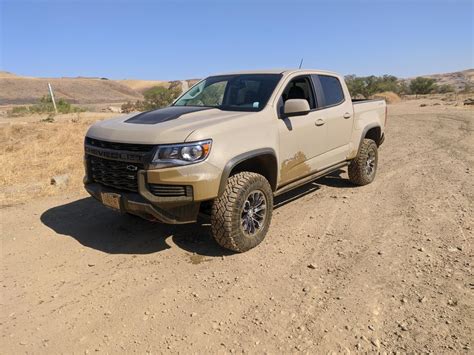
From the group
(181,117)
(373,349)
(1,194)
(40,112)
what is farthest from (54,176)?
(40,112)

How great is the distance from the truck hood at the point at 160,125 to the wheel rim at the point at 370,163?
3.15m

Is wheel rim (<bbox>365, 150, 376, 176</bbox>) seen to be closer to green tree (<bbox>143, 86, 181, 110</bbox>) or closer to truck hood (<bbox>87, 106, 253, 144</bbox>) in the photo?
truck hood (<bbox>87, 106, 253, 144</bbox>)

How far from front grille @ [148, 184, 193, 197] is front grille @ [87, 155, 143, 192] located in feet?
0.76

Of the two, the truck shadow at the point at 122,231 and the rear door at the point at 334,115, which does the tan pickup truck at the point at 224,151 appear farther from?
the truck shadow at the point at 122,231

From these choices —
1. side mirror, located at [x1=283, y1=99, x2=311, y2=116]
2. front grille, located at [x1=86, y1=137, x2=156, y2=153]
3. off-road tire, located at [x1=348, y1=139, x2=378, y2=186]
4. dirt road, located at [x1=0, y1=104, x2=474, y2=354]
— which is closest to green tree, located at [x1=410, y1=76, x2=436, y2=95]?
off-road tire, located at [x1=348, y1=139, x2=378, y2=186]

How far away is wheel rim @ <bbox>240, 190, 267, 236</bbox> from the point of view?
13.7 feet

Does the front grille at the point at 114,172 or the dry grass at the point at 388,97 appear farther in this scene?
the dry grass at the point at 388,97

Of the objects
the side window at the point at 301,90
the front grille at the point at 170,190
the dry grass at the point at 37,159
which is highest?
the side window at the point at 301,90

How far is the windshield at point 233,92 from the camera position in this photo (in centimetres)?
466

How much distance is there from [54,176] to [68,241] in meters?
3.01

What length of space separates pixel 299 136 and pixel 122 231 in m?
2.46

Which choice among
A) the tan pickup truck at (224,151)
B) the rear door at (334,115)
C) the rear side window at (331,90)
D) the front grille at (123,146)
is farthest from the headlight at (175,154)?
the rear side window at (331,90)

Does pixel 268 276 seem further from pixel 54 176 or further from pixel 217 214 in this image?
pixel 54 176

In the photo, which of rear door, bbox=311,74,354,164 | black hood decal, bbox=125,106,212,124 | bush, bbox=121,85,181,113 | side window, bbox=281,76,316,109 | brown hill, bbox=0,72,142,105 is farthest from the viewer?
brown hill, bbox=0,72,142,105
